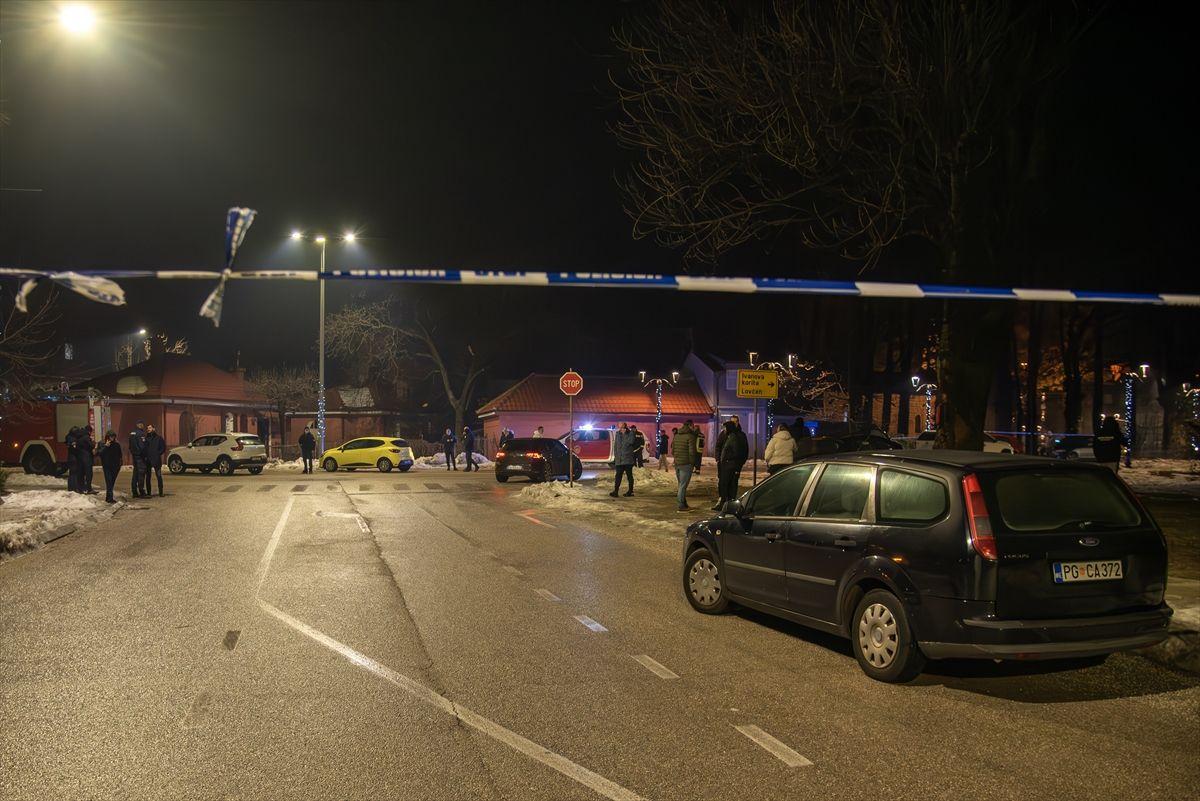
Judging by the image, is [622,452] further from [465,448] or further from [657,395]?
[657,395]

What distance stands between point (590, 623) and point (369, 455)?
1194 inches

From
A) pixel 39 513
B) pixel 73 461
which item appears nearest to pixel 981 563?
pixel 39 513

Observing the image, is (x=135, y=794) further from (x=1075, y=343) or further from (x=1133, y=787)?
(x=1075, y=343)

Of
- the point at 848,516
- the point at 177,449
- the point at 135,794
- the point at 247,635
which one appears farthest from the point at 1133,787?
the point at 177,449

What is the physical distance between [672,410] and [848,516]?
4691 cm

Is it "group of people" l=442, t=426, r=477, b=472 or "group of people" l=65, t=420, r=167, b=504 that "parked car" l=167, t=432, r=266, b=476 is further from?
"group of people" l=65, t=420, r=167, b=504

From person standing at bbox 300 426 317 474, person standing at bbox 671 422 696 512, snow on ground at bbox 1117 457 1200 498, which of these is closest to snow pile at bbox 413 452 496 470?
person standing at bbox 300 426 317 474

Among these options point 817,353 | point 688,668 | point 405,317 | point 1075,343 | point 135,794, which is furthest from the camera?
point 817,353

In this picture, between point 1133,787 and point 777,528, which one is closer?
point 1133,787

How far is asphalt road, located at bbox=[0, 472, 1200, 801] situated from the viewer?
4293 mm

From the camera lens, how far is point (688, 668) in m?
6.45

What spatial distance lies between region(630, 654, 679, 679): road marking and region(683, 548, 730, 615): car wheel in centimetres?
172

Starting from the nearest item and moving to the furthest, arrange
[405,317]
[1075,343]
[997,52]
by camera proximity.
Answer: [997,52] < [1075,343] < [405,317]

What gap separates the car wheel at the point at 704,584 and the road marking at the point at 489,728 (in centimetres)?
327
